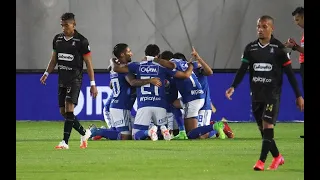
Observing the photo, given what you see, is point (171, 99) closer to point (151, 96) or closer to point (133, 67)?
point (151, 96)

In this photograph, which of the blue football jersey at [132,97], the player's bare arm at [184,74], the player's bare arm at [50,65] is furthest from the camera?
the blue football jersey at [132,97]

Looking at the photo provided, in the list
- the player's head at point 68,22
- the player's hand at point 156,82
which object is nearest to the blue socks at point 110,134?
the player's hand at point 156,82

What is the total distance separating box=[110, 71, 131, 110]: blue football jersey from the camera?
18.3 m

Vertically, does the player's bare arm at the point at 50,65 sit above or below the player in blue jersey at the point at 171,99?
above

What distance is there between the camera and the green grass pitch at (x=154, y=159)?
11.5 meters

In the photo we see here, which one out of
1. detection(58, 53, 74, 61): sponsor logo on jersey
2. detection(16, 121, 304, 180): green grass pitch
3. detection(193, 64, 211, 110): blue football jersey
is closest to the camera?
detection(16, 121, 304, 180): green grass pitch

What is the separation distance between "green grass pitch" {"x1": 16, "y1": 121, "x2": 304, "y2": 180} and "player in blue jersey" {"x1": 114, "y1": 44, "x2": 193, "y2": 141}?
1.79 feet

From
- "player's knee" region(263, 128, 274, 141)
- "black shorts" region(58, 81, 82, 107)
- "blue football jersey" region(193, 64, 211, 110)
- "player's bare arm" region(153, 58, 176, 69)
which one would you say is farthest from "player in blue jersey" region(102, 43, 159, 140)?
"player's knee" region(263, 128, 274, 141)

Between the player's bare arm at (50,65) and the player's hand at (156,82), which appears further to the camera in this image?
the player's hand at (156,82)

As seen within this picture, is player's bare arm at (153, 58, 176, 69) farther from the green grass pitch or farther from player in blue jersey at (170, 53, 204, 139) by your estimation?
the green grass pitch

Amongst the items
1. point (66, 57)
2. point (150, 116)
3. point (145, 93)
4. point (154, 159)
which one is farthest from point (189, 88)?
point (154, 159)

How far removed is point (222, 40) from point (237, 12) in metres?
0.78

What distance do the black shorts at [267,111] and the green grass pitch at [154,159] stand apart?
602 millimetres

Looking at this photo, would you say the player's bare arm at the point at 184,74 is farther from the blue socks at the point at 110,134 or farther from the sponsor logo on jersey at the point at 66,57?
the sponsor logo on jersey at the point at 66,57
